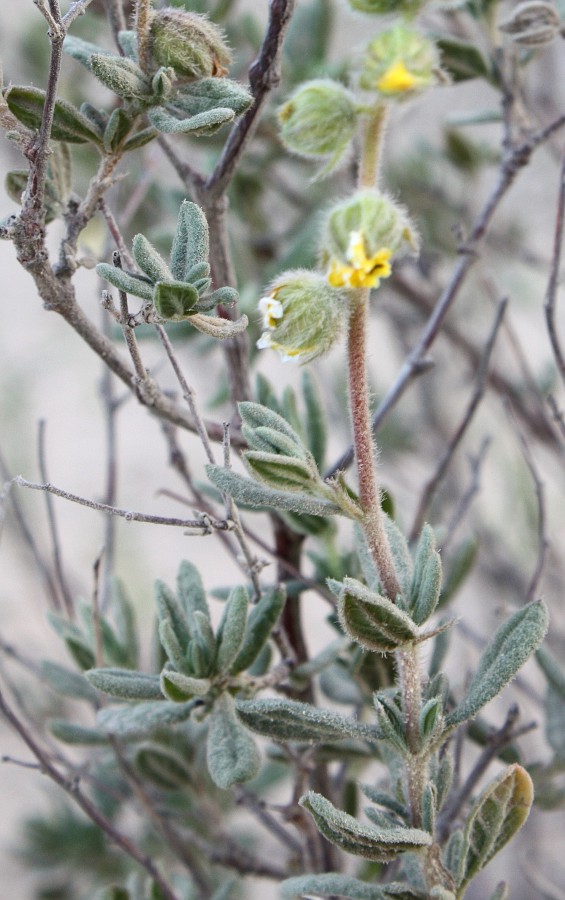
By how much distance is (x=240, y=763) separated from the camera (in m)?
0.73

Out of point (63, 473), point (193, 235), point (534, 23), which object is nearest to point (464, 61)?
point (534, 23)

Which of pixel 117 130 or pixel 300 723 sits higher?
pixel 117 130

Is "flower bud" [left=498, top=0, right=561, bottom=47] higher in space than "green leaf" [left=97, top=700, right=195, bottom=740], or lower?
higher

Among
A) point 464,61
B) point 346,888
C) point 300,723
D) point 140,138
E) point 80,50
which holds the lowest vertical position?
point 346,888

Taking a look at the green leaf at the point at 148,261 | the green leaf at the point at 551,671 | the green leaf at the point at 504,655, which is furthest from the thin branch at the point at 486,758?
the green leaf at the point at 148,261

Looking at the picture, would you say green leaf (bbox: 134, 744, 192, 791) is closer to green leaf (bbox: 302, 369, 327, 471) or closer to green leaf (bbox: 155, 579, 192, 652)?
green leaf (bbox: 155, 579, 192, 652)

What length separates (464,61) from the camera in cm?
105

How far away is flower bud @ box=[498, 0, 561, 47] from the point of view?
34.9 inches

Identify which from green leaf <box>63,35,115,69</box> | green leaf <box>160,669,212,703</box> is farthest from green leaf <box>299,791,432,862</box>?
green leaf <box>63,35,115,69</box>

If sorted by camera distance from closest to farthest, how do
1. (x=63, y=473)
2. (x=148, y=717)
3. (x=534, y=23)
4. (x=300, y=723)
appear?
(x=300, y=723) → (x=148, y=717) → (x=534, y=23) → (x=63, y=473)

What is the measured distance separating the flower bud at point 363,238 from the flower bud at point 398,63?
7cm

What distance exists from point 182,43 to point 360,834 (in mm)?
575

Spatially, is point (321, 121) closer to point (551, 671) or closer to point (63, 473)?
point (551, 671)

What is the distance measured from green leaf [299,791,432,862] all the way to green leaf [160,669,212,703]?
0.13 m
